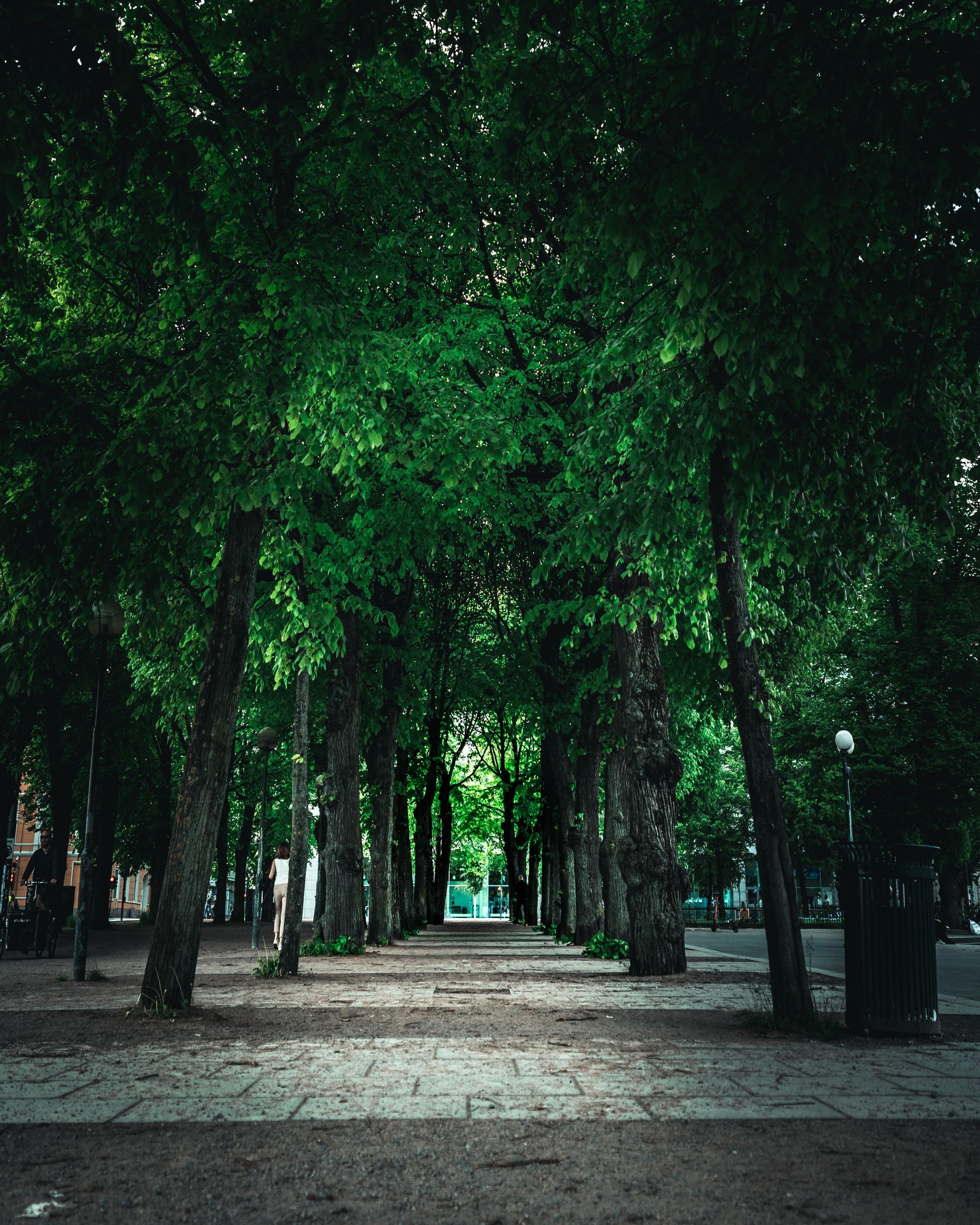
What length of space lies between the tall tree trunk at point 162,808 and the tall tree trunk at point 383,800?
12920 mm

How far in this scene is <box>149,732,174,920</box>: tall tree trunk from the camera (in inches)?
1319

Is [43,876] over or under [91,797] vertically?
under

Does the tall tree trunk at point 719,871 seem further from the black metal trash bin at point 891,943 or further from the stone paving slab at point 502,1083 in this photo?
the stone paving slab at point 502,1083

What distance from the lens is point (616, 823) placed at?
60.5ft

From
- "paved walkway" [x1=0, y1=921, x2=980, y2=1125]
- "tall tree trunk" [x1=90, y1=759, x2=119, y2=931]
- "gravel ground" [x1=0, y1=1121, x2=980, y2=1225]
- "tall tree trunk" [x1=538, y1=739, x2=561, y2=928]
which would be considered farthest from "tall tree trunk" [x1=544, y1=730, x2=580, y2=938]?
"gravel ground" [x1=0, y1=1121, x2=980, y2=1225]

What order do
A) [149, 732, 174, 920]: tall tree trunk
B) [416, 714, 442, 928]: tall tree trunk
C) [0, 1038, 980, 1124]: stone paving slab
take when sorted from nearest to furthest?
1. [0, 1038, 980, 1124]: stone paving slab
2. [416, 714, 442, 928]: tall tree trunk
3. [149, 732, 174, 920]: tall tree trunk

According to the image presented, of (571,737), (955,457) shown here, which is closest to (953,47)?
(955,457)

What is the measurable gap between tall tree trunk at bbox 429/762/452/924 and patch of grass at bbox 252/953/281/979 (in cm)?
1913

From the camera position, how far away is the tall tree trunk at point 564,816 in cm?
2373

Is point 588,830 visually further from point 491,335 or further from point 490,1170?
point 490,1170

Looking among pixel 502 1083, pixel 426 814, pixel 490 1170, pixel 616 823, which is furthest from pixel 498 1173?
pixel 426 814

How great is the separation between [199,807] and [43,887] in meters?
11.0

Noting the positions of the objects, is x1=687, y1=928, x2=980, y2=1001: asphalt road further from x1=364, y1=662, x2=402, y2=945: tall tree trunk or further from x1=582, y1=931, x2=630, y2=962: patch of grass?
x1=364, y1=662, x2=402, y2=945: tall tree trunk

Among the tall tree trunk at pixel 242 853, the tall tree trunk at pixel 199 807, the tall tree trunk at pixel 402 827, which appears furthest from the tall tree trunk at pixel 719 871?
the tall tree trunk at pixel 199 807
